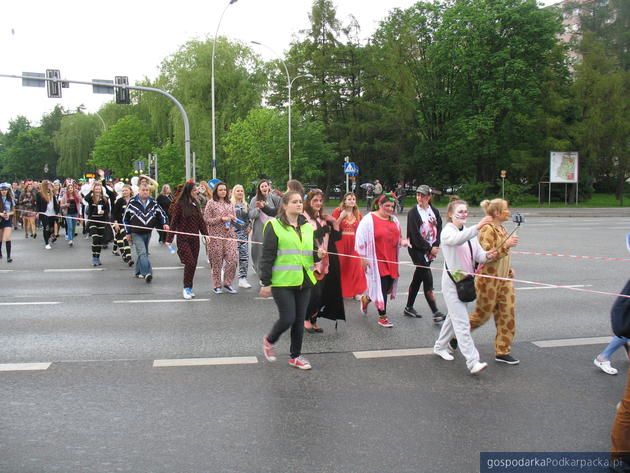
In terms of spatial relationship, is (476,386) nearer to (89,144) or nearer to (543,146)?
(543,146)

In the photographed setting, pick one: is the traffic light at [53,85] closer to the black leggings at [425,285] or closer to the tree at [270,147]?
the tree at [270,147]

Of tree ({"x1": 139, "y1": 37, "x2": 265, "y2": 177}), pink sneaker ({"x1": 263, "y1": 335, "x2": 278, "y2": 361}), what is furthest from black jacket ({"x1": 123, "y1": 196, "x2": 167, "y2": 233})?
tree ({"x1": 139, "y1": 37, "x2": 265, "y2": 177})

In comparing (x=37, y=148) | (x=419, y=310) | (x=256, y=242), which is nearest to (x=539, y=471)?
(x=419, y=310)

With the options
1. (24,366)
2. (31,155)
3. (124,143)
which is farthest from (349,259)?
(31,155)

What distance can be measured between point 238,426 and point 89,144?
76168mm

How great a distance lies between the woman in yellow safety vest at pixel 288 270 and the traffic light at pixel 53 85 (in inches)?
742

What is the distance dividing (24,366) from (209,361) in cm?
171

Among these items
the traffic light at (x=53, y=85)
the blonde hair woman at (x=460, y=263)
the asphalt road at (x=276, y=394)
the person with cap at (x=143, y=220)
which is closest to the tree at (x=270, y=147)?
the traffic light at (x=53, y=85)

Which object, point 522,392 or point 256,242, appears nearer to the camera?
point 522,392

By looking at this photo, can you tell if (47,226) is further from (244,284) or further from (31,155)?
(31,155)

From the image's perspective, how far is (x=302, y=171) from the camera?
38656 mm

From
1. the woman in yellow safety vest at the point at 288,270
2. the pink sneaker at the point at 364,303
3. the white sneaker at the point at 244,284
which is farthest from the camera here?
the white sneaker at the point at 244,284

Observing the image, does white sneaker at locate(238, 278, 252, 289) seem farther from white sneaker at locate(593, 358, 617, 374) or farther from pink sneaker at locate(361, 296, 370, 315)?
white sneaker at locate(593, 358, 617, 374)

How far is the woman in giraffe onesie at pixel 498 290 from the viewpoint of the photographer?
582cm
